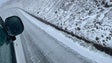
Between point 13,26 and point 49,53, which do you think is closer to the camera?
point 13,26

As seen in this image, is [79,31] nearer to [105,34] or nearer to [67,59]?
[105,34]

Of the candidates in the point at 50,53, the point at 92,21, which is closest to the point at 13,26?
the point at 50,53

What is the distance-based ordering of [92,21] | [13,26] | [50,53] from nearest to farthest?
[13,26] → [50,53] → [92,21]

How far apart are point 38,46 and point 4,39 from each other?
5.79m

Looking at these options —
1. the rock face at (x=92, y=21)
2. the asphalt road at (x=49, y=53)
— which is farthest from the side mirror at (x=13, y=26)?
the rock face at (x=92, y=21)

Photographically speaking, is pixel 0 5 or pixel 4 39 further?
pixel 0 5

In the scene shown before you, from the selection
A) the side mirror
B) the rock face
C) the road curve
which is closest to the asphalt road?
the road curve

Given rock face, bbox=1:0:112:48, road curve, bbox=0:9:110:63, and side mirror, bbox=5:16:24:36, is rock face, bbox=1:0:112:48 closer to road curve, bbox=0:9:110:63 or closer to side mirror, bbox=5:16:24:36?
road curve, bbox=0:9:110:63

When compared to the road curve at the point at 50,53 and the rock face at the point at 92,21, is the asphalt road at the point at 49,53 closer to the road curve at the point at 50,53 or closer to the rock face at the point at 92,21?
the road curve at the point at 50,53

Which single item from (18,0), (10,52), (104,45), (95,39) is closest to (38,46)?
(95,39)

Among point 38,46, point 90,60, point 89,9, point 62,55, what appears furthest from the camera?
point 89,9

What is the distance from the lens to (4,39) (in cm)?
383

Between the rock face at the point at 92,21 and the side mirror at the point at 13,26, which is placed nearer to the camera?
the side mirror at the point at 13,26

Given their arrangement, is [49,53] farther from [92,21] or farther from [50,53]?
[92,21]
